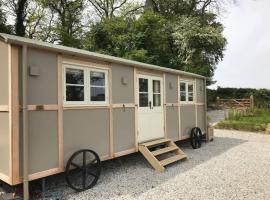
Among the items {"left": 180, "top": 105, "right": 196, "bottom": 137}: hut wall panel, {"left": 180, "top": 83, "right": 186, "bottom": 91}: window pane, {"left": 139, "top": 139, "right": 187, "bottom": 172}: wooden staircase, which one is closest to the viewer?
{"left": 139, "top": 139, "right": 187, "bottom": 172}: wooden staircase

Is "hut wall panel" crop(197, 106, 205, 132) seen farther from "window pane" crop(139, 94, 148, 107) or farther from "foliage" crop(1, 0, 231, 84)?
"foliage" crop(1, 0, 231, 84)

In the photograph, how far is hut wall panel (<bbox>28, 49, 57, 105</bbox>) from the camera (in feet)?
14.0

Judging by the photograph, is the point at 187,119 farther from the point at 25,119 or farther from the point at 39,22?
the point at 39,22

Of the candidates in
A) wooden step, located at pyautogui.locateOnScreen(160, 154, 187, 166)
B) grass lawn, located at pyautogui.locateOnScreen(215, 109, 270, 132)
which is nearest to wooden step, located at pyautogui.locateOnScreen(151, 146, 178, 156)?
wooden step, located at pyautogui.locateOnScreen(160, 154, 187, 166)

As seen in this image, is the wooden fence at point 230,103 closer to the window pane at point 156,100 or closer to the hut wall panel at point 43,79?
the window pane at point 156,100

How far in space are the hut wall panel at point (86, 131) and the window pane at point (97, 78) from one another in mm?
565

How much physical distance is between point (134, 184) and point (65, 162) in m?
1.43

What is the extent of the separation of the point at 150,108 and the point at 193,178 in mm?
2323

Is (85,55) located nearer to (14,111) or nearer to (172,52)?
(14,111)

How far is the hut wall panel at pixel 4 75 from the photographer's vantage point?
4176 mm

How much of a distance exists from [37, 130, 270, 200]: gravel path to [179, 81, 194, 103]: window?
1.82 metres

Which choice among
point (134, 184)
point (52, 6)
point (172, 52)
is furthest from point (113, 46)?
Result: point (134, 184)

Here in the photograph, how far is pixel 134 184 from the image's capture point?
522 centimetres

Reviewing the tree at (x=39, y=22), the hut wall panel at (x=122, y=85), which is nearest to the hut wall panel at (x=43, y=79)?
the hut wall panel at (x=122, y=85)
